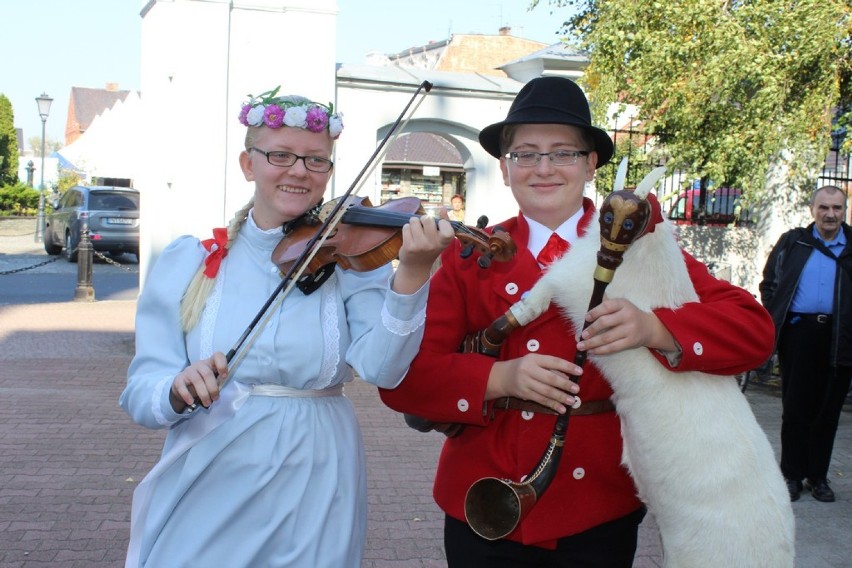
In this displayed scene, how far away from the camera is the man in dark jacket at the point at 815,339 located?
594 cm

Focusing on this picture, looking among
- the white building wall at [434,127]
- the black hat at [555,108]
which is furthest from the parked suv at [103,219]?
the black hat at [555,108]

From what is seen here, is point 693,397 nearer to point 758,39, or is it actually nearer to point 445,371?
point 445,371

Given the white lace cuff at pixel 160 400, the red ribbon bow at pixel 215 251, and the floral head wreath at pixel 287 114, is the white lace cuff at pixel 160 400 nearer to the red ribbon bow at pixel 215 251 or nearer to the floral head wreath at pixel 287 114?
the red ribbon bow at pixel 215 251

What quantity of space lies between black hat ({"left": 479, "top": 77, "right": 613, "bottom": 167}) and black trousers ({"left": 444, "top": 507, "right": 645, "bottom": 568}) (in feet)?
3.26

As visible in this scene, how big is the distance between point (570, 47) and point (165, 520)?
7948 millimetres

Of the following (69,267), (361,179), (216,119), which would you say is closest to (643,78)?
(216,119)

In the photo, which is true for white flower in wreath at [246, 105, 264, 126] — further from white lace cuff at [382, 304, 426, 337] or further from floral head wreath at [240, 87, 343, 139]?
white lace cuff at [382, 304, 426, 337]

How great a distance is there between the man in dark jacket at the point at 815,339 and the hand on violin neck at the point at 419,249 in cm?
449

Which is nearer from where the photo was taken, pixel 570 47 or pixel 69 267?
pixel 570 47

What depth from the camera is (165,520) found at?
233 centimetres

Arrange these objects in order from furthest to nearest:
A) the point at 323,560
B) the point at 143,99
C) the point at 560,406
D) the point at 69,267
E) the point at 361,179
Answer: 1. the point at 69,267
2. the point at 143,99
3. the point at 361,179
4. the point at 323,560
5. the point at 560,406

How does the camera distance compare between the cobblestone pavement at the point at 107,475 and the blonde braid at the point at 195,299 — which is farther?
the cobblestone pavement at the point at 107,475

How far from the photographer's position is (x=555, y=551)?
2.30 metres

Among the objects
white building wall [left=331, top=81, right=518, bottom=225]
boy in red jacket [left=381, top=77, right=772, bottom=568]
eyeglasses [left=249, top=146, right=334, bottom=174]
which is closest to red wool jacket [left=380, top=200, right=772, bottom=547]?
boy in red jacket [left=381, top=77, right=772, bottom=568]
